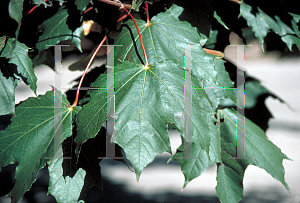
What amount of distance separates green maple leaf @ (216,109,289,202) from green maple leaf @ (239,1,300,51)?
28cm

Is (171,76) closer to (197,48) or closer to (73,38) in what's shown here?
(197,48)

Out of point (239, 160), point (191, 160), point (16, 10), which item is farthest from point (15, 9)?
point (239, 160)

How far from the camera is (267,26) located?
0.80 meters

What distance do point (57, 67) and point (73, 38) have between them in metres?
0.20

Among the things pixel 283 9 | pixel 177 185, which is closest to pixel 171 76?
pixel 283 9

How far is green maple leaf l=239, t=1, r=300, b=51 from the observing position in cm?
79

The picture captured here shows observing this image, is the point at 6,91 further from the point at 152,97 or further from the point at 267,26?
the point at 267,26

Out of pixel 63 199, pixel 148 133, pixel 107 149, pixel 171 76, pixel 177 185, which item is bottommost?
pixel 177 185

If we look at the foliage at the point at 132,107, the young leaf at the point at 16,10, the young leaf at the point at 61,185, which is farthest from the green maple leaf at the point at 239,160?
the young leaf at the point at 16,10

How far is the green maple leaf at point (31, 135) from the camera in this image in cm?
69

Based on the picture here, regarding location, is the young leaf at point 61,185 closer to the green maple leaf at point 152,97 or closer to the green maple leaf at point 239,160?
the green maple leaf at point 152,97

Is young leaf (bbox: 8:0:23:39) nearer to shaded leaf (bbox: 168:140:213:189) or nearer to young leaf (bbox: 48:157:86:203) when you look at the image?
young leaf (bbox: 48:157:86:203)

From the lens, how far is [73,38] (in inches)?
30.0

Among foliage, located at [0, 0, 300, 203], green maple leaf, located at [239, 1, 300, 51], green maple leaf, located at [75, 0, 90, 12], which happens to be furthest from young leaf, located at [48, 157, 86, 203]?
green maple leaf, located at [239, 1, 300, 51]
